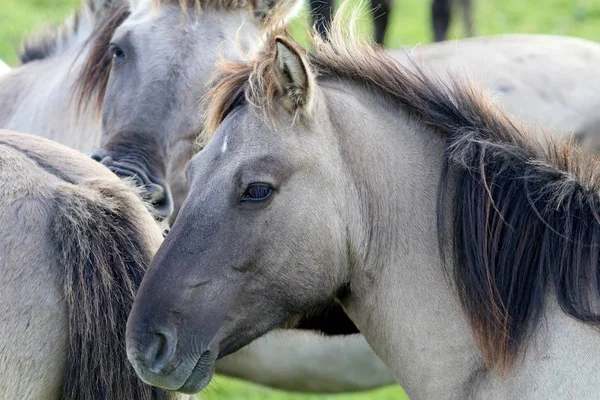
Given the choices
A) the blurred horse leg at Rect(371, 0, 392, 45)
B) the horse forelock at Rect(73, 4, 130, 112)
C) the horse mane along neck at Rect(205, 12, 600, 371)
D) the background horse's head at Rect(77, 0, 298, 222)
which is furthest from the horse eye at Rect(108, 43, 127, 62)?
the blurred horse leg at Rect(371, 0, 392, 45)

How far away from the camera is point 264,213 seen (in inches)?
97.7

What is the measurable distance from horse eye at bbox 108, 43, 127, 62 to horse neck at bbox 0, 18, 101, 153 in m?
0.38

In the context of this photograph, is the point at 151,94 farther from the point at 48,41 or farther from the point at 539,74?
the point at 539,74

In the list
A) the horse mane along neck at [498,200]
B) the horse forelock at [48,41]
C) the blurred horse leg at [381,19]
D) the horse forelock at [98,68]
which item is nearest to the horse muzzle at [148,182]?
the horse forelock at [98,68]

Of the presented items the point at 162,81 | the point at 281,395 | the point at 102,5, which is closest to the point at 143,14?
the point at 162,81

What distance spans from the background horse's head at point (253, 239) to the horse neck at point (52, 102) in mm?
1922

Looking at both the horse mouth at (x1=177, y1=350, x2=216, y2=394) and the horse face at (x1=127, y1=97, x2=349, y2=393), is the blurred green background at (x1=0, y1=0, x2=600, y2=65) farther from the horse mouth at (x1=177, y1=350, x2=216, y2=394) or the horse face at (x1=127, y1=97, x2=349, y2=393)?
the horse mouth at (x1=177, y1=350, x2=216, y2=394)

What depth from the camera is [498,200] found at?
2.58 m

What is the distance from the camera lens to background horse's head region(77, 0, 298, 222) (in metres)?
3.67

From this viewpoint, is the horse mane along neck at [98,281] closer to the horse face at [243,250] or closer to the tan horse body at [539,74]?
the horse face at [243,250]

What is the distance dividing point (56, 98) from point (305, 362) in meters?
1.97

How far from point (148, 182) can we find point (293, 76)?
1.22 meters

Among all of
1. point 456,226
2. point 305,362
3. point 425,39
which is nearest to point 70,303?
point 456,226

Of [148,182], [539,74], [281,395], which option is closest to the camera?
[148,182]
